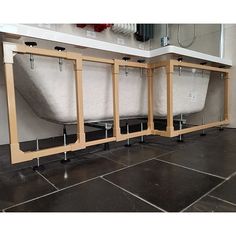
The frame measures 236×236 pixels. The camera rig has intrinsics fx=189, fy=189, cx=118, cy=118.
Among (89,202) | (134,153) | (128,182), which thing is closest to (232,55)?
(134,153)

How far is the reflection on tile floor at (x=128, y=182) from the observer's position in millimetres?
611

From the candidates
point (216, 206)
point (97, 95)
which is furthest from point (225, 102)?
point (216, 206)

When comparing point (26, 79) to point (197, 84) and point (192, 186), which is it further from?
point (197, 84)

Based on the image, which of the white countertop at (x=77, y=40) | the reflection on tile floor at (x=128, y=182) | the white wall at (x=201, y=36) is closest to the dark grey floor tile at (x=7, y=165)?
the reflection on tile floor at (x=128, y=182)

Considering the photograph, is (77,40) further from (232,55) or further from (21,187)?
(232,55)

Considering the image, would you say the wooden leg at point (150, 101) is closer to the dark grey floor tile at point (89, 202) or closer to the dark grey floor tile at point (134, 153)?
the dark grey floor tile at point (134, 153)

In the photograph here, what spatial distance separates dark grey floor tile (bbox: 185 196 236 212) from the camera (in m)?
0.57

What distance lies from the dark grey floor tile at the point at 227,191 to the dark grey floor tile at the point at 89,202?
0.25m

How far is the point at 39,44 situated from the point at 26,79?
0.68 m

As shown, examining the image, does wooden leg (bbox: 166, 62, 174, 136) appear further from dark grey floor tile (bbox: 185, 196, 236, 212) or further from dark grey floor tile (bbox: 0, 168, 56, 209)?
dark grey floor tile (bbox: 0, 168, 56, 209)

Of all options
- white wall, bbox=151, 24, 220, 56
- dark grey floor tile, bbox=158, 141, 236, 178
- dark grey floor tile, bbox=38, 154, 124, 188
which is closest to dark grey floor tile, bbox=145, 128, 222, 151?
dark grey floor tile, bbox=158, 141, 236, 178

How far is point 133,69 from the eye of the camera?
1413mm

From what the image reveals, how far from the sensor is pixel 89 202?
24.8 inches
